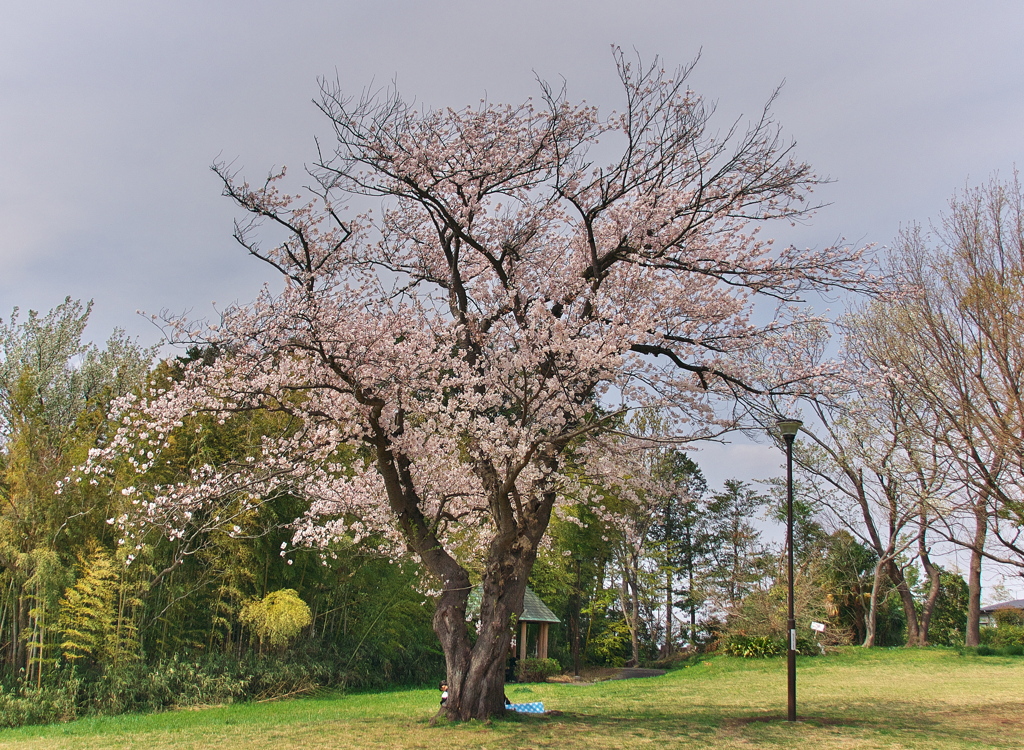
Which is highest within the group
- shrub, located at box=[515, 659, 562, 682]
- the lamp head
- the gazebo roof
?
the lamp head

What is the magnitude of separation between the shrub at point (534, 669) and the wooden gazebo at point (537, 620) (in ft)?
2.48

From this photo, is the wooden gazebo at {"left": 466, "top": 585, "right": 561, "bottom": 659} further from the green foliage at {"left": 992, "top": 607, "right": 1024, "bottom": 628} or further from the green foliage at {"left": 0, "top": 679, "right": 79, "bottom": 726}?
the green foliage at {"left": 992, "top": 607, "right": 1024, "bottom": 628}

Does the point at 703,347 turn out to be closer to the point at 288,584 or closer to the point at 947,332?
the point at 947,332

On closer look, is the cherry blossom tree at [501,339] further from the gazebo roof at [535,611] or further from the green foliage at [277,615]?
the gazebo roof at [535,611]

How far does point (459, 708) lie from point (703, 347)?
505cm

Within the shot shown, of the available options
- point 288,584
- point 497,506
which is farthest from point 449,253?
point 288,584

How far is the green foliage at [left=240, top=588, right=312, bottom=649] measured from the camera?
442 inches

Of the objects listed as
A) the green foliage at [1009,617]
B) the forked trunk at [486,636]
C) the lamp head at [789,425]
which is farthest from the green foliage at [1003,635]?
the forked trunk at [486,636]

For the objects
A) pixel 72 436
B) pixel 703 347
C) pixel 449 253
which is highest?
pixel 449 253

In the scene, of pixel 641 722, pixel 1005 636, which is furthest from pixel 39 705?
pixel 1005 636

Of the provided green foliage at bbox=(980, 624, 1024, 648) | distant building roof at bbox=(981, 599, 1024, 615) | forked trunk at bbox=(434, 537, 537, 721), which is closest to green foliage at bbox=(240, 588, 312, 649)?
forked trunk at bbox=(434, 537, 537, 721)

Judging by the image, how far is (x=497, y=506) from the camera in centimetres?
781

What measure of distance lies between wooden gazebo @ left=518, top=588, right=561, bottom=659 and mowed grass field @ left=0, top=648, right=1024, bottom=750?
5724mm

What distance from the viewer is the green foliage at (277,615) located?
11227 mm
